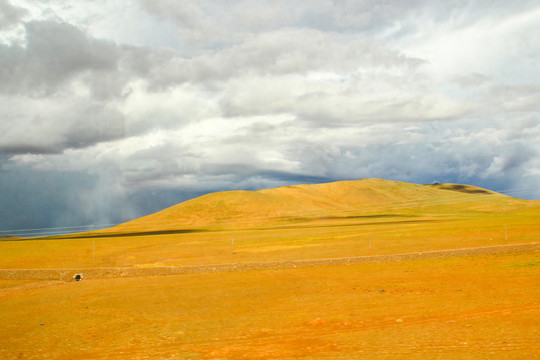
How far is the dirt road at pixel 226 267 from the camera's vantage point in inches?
1230

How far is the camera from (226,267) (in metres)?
32.4

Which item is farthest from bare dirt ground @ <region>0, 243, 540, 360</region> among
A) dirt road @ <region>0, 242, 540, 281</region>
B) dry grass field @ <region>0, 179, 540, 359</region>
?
dirt road @ <region>0, 242, 540, 281</region>

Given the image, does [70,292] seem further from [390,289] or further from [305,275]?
[390,289]

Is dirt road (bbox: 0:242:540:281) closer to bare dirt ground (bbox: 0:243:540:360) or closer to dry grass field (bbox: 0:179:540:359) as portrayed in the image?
dry grass field (bbox: 0:179:540:359)

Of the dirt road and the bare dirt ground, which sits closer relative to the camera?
the bare dirt ground

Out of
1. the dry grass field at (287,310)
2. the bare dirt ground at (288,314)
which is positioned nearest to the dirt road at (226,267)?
the dry grass field at (287,310)

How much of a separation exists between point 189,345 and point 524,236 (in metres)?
42.5

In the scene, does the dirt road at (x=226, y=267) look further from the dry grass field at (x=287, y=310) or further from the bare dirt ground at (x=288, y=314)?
the bare dirt ground at (x=288, y=314)

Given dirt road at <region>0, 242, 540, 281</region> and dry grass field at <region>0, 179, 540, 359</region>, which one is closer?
dry grass field at <region>0, 179, 540, 359</region>

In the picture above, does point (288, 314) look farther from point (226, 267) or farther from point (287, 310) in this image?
point (226, 267)

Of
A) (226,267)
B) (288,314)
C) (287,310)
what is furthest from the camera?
(226,267)

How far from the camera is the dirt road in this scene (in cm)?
3123

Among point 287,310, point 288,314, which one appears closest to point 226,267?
point 287,310

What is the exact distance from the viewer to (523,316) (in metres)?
14.7
